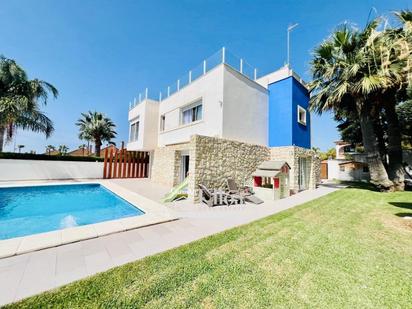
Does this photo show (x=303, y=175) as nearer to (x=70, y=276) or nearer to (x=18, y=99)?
(x=70, y=276)

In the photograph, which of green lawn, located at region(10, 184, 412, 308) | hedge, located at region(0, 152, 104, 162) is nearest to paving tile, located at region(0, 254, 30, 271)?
green lawn, located at region(10, 184, 412, 308)

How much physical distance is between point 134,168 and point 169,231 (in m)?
17.3

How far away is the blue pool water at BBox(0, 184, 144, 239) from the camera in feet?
22.6

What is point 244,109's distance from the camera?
13.3 m

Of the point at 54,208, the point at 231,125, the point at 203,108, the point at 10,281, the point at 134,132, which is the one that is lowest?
the point at 54,208

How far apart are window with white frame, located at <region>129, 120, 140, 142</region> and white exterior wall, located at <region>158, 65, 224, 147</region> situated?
414cm

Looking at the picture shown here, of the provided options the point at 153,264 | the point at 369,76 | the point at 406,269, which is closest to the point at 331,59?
the point at 369,76

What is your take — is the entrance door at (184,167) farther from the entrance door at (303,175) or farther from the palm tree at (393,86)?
the palm tree at (393,86)

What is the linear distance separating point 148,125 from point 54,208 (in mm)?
11004

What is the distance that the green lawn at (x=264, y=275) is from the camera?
8.84 feet

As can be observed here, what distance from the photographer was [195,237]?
16.7ft

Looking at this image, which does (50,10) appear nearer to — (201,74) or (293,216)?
(201,74)

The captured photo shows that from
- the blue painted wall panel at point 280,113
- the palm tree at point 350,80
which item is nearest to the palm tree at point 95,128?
the blue painted wall panel at point 280,113

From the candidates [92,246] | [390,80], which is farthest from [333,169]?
[92,246]
